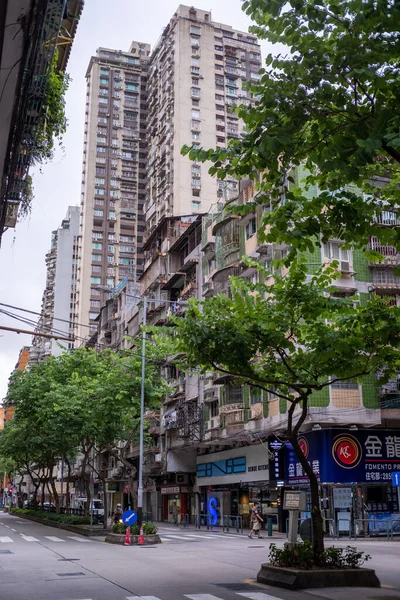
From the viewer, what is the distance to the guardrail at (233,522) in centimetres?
3869

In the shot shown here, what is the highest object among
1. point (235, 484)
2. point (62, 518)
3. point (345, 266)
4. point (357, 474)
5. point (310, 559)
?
point (345, 266)

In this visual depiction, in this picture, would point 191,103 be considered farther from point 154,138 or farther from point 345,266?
point 345,266

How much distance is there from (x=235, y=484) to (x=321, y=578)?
30.2m

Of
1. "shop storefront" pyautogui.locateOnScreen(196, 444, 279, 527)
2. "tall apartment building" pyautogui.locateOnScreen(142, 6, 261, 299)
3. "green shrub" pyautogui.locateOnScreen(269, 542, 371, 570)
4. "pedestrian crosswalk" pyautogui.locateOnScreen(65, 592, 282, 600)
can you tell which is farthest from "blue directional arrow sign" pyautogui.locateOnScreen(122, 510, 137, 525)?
"tall apartment building" pyautogui.locateOnScreen(142, 6, 261, 299)

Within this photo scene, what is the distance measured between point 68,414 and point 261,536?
1145 centimetres

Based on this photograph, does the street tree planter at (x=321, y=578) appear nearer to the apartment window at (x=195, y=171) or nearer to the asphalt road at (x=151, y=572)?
the asphalt road at (x=151, y=572)

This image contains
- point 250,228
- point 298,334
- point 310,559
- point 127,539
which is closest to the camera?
point 310,559

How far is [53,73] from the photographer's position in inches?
392

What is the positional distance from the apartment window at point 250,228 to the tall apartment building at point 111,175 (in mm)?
61721

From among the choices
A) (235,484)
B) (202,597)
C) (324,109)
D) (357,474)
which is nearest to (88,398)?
(235,484)

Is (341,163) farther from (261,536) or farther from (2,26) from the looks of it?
(261,536)

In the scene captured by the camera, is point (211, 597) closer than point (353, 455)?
Yes

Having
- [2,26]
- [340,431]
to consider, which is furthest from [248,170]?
[340,431]

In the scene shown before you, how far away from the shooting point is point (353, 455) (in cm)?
3284
